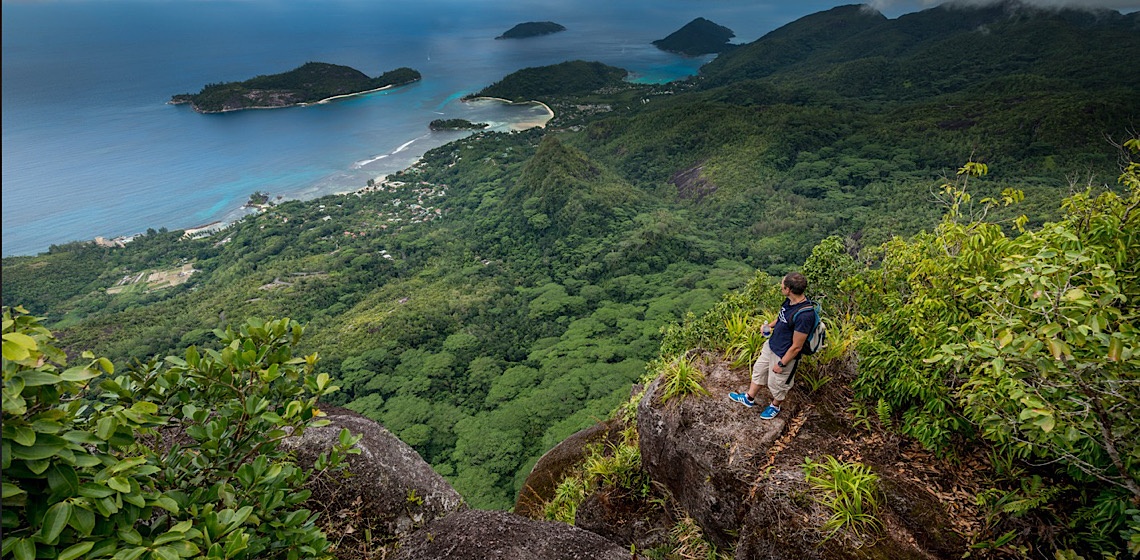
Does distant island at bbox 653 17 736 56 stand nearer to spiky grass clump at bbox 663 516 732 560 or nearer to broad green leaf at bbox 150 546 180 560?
spiky grass clump at bbox 663 516 732 560

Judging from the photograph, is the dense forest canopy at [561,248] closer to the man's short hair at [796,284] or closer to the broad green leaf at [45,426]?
the man's short hair at [796,284]

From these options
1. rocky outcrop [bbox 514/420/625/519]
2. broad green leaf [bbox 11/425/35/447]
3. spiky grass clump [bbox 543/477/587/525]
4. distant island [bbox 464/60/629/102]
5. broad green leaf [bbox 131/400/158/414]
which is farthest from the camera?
distant island [bbox 464/60/629/102]

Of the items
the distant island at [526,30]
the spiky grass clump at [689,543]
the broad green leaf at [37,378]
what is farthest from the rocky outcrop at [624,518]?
the distant island at [526,30]

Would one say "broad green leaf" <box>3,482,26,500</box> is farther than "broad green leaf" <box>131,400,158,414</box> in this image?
No

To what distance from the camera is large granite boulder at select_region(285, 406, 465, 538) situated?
529 cm

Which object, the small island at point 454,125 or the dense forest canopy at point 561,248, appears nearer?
the dense forest canopy at point 561,248

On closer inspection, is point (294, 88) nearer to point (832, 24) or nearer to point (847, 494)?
point (847, 494)

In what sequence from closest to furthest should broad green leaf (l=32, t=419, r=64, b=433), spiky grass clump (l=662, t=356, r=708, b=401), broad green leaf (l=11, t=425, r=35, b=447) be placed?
broad green leaf (l=11, t=425, r=35, b=447) < broad green leaf (l=32, t=419, r=64, b=433) < spiky grass clump (l=662, t=356, r=708, b=401)

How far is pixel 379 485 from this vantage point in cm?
562

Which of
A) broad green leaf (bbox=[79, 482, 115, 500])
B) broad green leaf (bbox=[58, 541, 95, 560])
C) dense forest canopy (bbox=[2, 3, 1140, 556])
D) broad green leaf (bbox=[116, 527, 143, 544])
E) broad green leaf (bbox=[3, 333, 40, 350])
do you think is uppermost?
broad green leaf (bbox=[3, 333, 40, 350])

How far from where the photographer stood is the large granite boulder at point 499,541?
4.95 m

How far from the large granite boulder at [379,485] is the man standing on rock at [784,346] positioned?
4074 millimetres

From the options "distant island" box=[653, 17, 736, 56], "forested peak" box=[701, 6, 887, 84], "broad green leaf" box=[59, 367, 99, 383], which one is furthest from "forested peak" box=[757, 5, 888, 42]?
"broad green leaf" box=[59, 367, 99, 383]

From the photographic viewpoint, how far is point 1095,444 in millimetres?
3615
